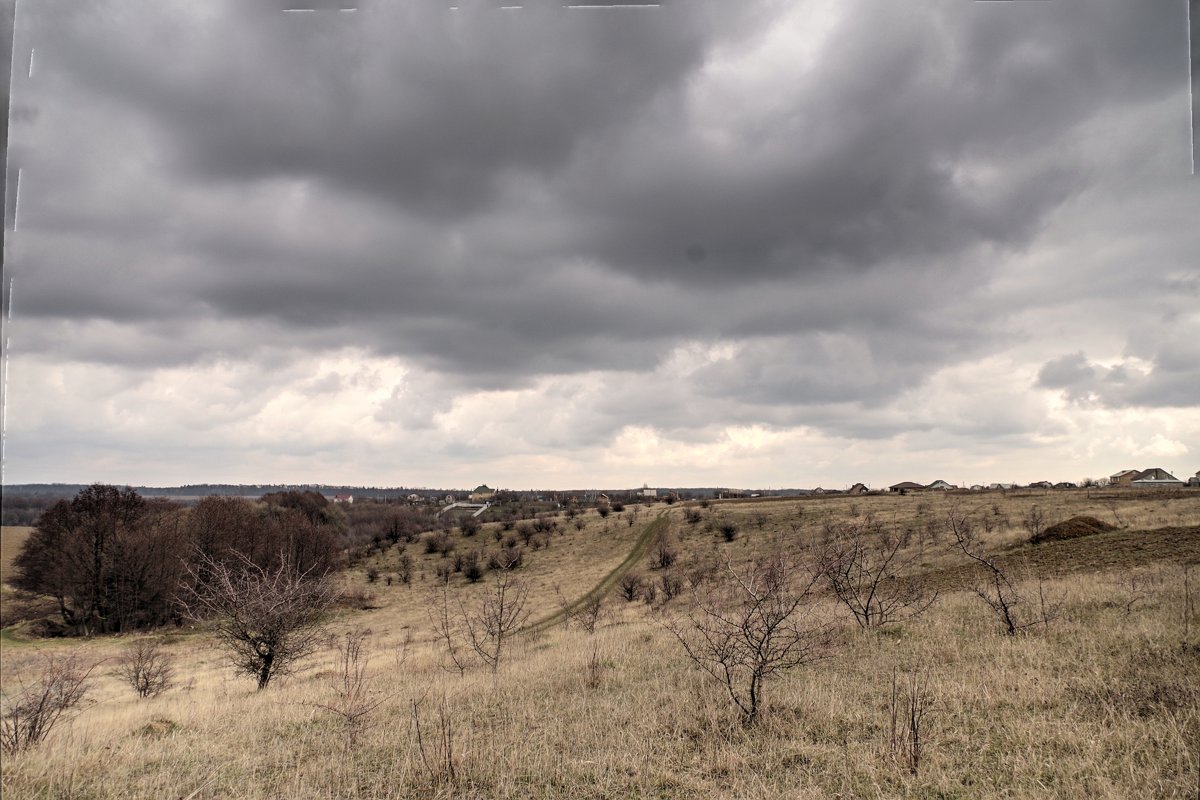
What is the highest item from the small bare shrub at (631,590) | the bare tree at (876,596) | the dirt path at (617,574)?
the bare tree at (876,596)

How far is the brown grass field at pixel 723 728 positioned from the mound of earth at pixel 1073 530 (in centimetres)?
916

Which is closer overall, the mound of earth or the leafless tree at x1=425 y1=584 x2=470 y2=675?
the leafless tree at x1=425 y1=584 x2=470 y2=675

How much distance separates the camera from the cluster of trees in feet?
158

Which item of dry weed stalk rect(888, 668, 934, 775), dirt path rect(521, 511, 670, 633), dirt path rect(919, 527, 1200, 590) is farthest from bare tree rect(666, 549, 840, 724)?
dirt path rect(521, 511, 670, 633)

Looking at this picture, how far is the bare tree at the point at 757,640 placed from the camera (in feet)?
27.5

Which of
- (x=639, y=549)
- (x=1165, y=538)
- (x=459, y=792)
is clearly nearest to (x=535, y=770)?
(x=459, y=792)

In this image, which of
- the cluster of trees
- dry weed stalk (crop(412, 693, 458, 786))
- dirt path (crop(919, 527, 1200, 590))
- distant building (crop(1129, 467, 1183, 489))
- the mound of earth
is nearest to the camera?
dry weed stalk (crop(412, 693, 458, 786))

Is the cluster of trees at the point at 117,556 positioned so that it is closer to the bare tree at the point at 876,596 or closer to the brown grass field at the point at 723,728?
the brown grass field at the point at 723,728

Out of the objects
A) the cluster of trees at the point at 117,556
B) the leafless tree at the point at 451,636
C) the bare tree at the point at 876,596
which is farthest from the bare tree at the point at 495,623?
the cluster of trees at the point at 117,556

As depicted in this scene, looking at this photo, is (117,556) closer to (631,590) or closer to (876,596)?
(631,590)

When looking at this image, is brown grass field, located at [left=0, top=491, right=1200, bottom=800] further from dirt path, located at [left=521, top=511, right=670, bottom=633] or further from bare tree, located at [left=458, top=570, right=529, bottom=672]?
dirt path, located at [left=521, top=511, right=670, bottom=633]

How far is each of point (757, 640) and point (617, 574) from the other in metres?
41.5

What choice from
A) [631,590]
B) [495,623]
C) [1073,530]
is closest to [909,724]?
[495,623]

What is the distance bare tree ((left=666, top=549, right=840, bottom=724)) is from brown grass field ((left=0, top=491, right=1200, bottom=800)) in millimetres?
348
